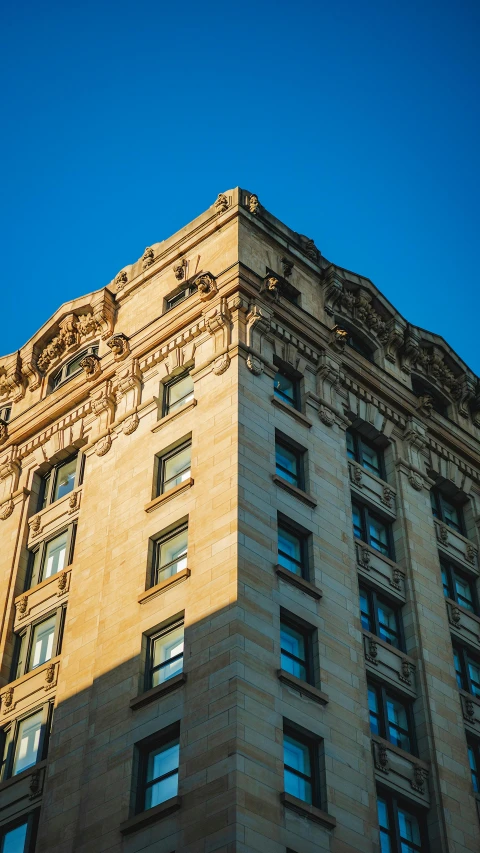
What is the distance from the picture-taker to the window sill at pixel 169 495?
42.2 meters

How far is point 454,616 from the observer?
46.6m

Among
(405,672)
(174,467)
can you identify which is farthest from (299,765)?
(174,467)

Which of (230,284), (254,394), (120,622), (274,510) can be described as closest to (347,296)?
(230,284)

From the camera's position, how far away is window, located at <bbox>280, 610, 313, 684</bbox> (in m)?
37.9

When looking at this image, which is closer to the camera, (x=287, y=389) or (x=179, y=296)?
(x=287, y=389)

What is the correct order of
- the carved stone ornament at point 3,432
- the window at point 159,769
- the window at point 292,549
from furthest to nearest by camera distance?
the carved stone ornament at point 3,432
the window at point 292,549
the window at point 159,769

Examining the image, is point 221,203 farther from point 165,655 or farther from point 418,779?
point 418,779

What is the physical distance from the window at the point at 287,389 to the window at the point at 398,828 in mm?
14429

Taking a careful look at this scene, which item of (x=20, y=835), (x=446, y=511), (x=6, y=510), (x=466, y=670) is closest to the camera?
(x=20, y=835)

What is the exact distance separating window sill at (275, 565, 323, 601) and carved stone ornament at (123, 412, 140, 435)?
1067cm

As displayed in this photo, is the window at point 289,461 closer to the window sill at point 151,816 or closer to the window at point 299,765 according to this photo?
the window at point 299,765

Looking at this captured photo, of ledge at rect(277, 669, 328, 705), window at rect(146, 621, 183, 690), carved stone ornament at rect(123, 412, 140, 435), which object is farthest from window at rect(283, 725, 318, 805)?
carved stone ornament at rect(123, 412, 140, 435)

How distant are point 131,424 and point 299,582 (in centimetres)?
1113

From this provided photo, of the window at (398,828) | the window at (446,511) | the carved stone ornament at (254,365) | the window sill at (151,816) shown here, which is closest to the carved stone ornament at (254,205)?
the carved stone ornament at (254,365)
